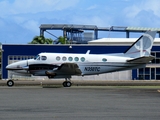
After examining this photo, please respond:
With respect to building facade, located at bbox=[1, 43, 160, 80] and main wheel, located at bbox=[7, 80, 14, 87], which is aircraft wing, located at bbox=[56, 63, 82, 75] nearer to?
main wheel, located at bbox=[7, 80, 14, 87]

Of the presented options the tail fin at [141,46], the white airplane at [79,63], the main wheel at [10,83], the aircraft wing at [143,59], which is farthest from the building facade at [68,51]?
the main wheel at [10,83]

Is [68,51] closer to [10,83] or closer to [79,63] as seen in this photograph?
[79,63]

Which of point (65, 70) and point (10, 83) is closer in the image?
point (10, 83)

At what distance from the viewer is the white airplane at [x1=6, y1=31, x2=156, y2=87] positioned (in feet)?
116

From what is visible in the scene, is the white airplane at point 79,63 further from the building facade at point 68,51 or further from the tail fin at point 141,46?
the building facade at point 68,51

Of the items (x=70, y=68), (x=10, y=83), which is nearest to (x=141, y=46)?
(x=70, y=68)

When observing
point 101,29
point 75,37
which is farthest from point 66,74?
point 101,29

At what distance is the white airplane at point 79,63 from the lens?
1394 inches

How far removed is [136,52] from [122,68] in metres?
1.96

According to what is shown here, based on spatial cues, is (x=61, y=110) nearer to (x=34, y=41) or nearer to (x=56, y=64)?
(x=56, y=64)

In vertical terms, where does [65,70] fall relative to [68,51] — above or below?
below

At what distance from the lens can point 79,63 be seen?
3653 centimetres

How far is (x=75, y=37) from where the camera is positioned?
4801 inches

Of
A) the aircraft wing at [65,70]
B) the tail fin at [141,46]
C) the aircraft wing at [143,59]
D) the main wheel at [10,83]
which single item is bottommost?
the main wheel at [10,83]
